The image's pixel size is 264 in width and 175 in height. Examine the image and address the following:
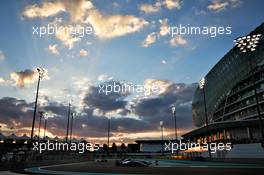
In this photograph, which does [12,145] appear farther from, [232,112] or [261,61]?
[261,61]

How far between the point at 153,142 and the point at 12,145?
3108 inches

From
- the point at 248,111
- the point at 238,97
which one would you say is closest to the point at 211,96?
the point at 238,97

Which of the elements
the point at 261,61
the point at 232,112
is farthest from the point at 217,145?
the point at 261,61

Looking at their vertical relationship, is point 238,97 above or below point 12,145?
above

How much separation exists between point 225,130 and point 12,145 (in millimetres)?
110488

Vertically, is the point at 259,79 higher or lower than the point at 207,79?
lower

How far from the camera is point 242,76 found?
87.4m

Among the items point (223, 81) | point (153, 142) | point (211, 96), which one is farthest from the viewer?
point (153, 142)

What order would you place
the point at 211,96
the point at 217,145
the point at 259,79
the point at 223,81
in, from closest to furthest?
the point at 217,145 < the point at 259,79 < the point at 223,81 < the point at 211,96

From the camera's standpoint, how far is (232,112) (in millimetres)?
90000

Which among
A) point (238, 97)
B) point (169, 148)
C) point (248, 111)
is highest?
point (238, 97)

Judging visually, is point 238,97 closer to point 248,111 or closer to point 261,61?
point 248,111

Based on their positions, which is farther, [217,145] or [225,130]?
[225,130]

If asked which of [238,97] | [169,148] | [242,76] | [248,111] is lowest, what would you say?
[169,148]
